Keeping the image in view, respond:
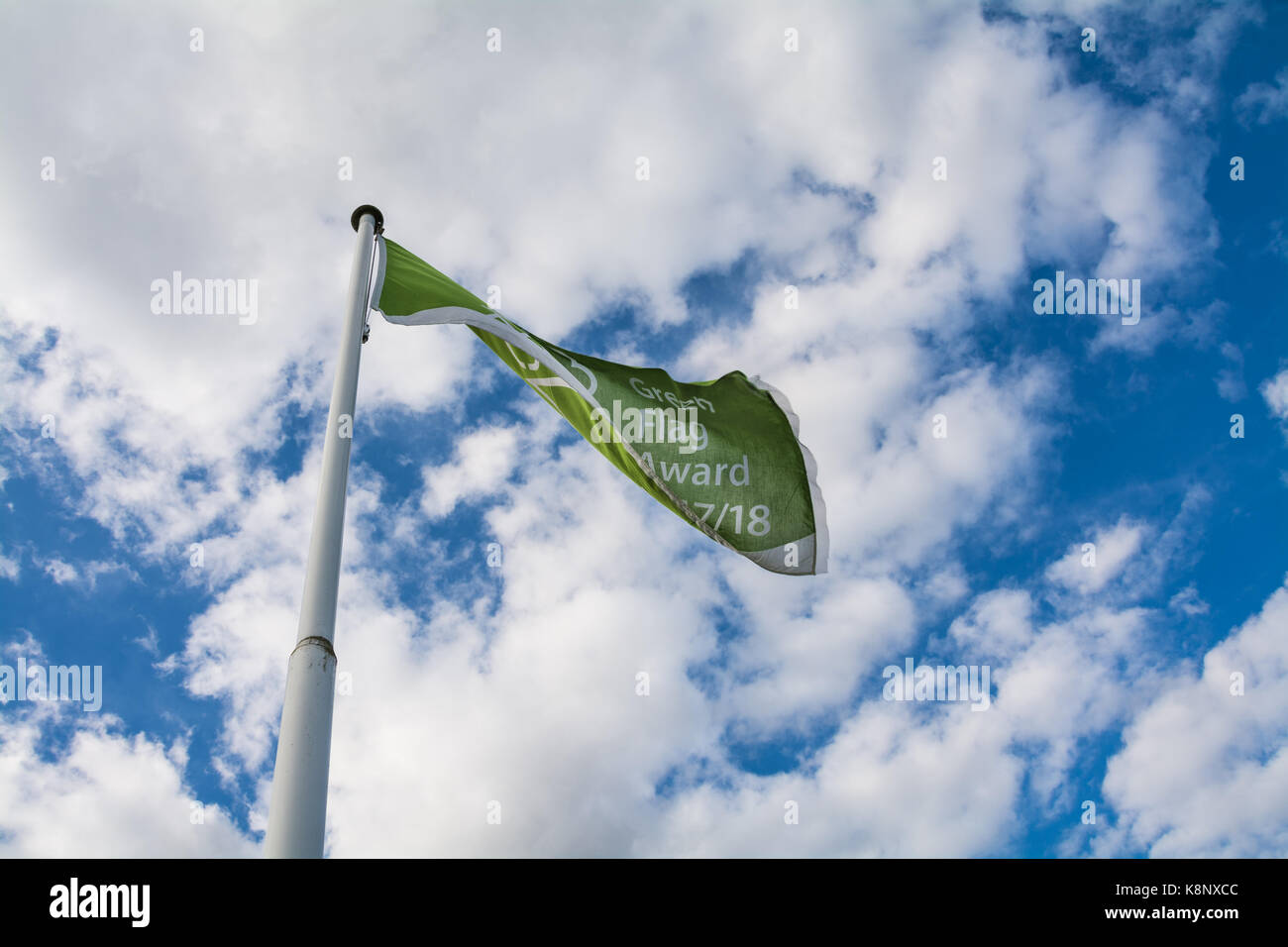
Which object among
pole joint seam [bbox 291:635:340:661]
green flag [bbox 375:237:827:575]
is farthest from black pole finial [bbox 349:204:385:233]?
pole joint seam [bbox 291:635:340:661]

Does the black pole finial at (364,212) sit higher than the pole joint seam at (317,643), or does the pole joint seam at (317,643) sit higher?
the black pole finial at (364,212)

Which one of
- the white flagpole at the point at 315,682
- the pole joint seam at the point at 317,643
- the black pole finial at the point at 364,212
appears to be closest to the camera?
the white flagpole at the point at 315,682

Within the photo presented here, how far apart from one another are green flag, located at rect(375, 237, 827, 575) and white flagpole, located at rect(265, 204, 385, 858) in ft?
8.48

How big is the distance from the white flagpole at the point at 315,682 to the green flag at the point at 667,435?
259cm

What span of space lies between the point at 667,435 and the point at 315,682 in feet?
18.7

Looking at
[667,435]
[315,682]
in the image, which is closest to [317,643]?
[315,682]

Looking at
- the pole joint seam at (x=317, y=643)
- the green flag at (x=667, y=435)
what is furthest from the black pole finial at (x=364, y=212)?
the pole joint seam at (x=317, y=643)

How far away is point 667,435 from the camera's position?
11172 millimetres

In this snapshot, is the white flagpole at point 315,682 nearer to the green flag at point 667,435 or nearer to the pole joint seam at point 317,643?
the pole joint seam at point 317,643

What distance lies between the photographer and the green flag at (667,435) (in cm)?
1074

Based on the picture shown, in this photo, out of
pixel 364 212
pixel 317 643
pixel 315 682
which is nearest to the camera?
pixel 315 682

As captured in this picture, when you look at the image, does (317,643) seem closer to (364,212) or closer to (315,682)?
(315,682)

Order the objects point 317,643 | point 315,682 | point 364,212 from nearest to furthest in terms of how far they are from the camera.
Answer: point 315,682 → point 317,643 → point 364,212
